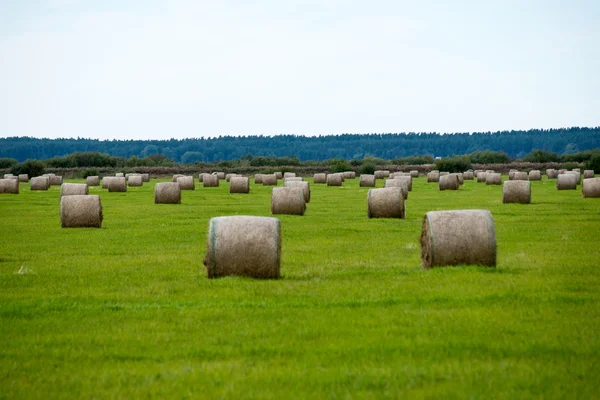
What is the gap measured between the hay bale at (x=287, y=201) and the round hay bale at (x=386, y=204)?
3.14m

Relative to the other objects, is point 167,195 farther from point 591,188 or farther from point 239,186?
point 591,188

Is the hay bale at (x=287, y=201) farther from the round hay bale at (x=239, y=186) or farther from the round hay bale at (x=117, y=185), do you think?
the round hay bale at (x=117, y=185)

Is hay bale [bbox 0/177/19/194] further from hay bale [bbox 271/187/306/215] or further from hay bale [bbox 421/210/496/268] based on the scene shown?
hay bale [bbox 421/210/496/268]

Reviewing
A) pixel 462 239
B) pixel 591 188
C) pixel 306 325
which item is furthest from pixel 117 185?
pixel 306 325

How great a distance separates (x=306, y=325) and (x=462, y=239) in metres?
5.54

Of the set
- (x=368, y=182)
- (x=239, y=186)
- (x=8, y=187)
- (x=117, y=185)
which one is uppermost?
(x=239, y=186)

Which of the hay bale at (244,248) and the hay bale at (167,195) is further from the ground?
the hay bale at (244,248)

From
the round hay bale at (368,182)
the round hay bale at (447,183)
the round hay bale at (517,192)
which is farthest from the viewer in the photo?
the round hay bale at (368,182)

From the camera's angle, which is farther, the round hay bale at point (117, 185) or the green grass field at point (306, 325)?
the round hay bale at point (117, 185)

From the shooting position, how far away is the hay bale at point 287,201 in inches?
1313

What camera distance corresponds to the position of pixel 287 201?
3338 centimetres

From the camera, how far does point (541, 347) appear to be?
10469mm

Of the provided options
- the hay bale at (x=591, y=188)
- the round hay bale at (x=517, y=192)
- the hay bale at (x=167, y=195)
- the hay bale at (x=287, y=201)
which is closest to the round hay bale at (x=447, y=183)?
the hay bale at (x=591, y=188)

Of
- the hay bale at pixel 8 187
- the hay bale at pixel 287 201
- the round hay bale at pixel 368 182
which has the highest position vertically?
the hay bale at pixel 287 201
